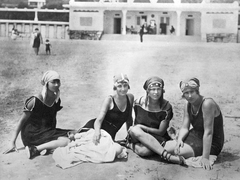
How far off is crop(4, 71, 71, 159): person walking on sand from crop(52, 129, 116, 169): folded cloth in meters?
0.27

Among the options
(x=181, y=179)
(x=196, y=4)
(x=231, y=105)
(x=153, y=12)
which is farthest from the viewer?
(x=153, y=12)

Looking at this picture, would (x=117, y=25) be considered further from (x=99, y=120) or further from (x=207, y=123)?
(x=207, y=123)

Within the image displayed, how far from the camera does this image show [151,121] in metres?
4.72

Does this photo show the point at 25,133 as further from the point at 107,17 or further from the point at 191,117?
the point at 107,17

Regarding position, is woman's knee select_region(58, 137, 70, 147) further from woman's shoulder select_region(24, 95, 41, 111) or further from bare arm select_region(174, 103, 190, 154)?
bare arm select_region(174, 103, 190, 154)

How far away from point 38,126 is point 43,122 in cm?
8

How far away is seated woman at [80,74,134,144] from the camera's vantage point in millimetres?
4692

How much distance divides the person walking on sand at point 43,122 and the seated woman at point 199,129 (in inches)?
59.1

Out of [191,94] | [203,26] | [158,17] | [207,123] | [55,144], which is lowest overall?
[55,144]

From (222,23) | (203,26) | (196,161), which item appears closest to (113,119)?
(196,161)

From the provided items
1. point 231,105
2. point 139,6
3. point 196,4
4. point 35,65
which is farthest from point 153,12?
point 231,105

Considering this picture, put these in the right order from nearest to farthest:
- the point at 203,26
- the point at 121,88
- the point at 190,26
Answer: the point at 121,88 → the point at 203,26 → the point at 190,26

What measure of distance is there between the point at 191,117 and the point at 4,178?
2312mm

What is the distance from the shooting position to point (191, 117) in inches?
180
